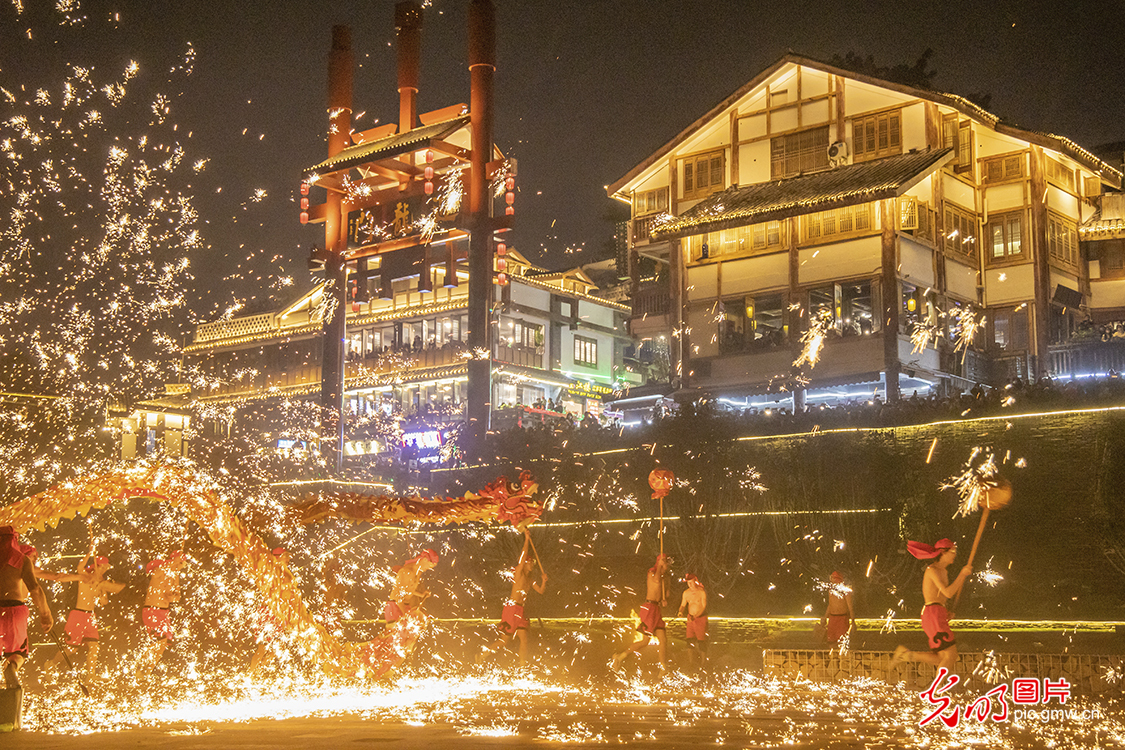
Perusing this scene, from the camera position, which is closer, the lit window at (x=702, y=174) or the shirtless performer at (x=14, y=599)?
the shirtless performer at (x=14, y=599)

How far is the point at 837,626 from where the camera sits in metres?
13.4

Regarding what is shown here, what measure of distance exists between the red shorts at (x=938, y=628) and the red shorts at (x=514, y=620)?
18.5ft

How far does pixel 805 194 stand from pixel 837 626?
515 inches

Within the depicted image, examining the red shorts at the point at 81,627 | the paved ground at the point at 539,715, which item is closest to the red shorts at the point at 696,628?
the paved ground at the point at 539,715

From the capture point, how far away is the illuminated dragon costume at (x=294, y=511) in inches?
396

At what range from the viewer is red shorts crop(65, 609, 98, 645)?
1325 cm

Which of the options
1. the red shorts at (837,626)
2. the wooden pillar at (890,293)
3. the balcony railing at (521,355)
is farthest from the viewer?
the balcony railing at (521,355)

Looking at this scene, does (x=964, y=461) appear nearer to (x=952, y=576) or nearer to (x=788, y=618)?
(x=952, y=576)

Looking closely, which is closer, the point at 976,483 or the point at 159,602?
the point at 159,602

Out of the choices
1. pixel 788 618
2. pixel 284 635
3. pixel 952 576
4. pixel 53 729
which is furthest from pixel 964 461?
pixel 53 729

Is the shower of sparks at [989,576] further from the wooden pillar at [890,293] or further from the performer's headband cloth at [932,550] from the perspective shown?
the wooden pillar at [890,293]

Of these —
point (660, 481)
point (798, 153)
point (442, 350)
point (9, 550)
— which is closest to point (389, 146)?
point (660, 481)

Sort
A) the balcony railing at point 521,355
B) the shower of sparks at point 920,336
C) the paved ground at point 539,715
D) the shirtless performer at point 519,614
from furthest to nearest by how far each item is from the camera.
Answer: the balcony railing at point 521,355, the shower of sparks at point 920,336, the shirtless performer at point 519,614, the paved ground at point 539,715

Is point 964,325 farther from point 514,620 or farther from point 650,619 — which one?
point 514,620
